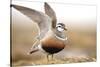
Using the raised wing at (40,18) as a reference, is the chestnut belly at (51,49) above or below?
below

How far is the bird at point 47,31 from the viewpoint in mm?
1833

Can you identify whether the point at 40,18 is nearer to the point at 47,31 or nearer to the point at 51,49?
the point at 47,31

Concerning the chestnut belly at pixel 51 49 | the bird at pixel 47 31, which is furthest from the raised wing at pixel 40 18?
the chestnut belly at pixel 51 49

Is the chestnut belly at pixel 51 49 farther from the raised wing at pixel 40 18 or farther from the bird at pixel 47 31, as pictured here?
the raised wing at pixel 40 18

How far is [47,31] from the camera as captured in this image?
1876 mm

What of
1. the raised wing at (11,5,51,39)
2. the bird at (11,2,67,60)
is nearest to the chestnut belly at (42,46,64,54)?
the bird at (11,2,67,60)

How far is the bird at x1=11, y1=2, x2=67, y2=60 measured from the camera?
1833 millimetres

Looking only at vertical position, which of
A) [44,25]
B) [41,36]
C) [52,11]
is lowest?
[41,36]

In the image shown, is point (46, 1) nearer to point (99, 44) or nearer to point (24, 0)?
point (24, 0)

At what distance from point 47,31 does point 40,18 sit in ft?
0.50

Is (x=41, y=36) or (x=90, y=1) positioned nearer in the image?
(x=41, y=36)

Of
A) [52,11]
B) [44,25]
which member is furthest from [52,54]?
[52,11]

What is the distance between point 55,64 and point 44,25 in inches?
16.6

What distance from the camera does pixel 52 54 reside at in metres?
1.89
